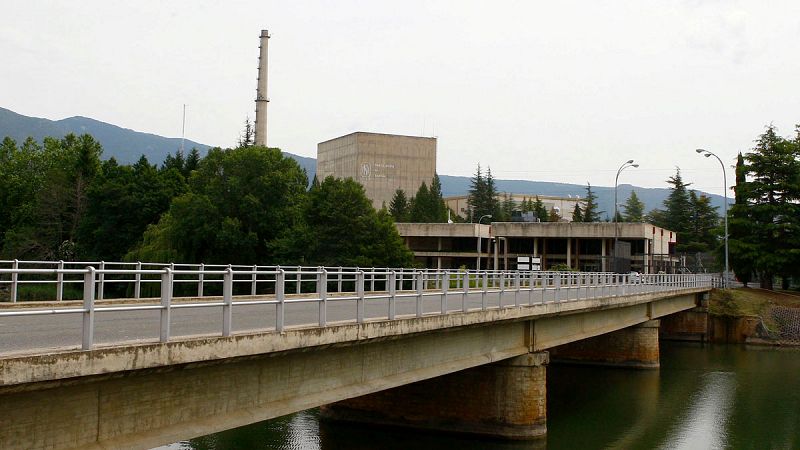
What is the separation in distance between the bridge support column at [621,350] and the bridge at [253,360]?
14.6m

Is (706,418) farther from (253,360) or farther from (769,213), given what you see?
(769,213)

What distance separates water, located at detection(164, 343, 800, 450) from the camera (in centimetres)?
2317

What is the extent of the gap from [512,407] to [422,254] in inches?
3571

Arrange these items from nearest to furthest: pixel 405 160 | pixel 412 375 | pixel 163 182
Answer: pixel 412 375
pixel 163 182
pixel 405 160

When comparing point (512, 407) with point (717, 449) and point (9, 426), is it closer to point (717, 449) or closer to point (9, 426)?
point (717, 449)

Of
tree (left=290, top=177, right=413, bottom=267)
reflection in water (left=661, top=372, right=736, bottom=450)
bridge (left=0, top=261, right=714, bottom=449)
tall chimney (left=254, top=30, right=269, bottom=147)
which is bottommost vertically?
reflection in water (left=661, top=372, right=736, bottom=450)

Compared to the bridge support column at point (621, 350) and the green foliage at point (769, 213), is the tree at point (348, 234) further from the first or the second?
the green foliage at point (769, 213)

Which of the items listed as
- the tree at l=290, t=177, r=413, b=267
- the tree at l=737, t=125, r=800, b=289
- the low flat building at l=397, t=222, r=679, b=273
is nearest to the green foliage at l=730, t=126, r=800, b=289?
the tree at l=737, t=125, r=800, b=289

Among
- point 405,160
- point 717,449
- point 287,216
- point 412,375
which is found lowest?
point 717,449

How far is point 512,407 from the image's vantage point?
76.7 feet

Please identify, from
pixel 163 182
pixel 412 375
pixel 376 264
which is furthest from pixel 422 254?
pixel 412 375

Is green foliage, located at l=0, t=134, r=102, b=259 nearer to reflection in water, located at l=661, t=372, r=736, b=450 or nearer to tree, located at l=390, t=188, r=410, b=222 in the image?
reflection in water, located at l=661, t=372, r=736, b=450

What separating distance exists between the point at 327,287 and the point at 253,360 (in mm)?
20173

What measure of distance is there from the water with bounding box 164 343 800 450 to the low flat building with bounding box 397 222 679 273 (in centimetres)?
5421
